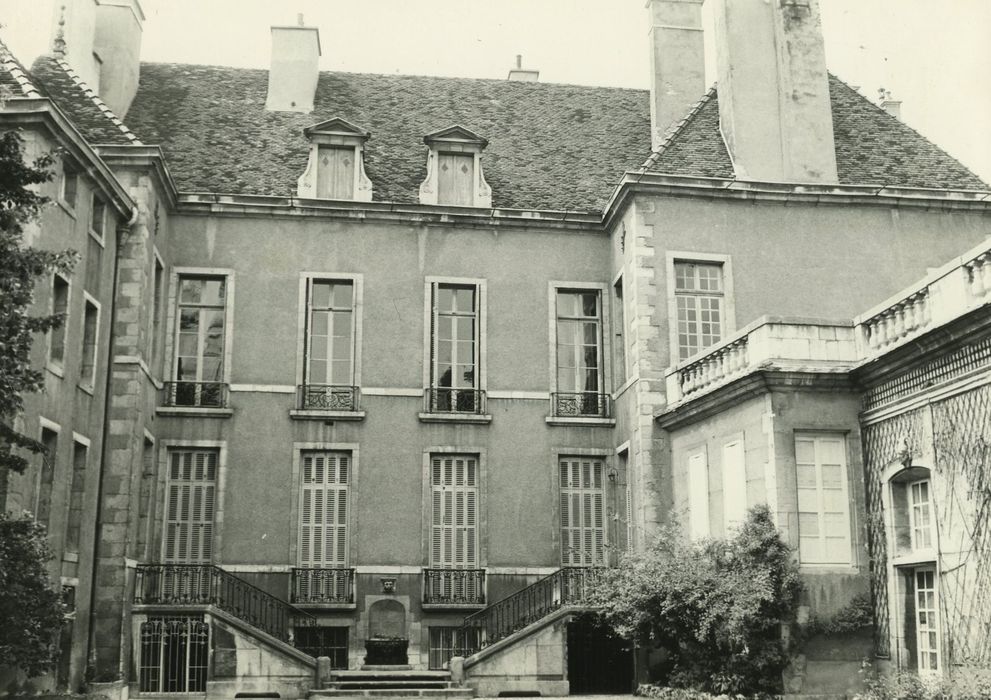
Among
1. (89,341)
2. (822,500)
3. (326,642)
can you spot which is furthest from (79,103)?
(822,500)

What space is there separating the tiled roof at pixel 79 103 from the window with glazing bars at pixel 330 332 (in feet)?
13.7

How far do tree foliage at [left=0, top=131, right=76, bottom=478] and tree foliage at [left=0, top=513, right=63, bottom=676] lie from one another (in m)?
0.74

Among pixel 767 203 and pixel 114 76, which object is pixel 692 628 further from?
pixel 114 76

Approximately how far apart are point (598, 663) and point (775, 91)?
34.8 ft

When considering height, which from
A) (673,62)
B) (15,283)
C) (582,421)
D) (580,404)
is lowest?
(15,283)

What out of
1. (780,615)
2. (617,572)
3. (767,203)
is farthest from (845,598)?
(767,203)

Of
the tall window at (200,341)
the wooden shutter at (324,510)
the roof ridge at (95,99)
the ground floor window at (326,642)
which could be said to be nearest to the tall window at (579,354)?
the wooden shutter at (324,510)

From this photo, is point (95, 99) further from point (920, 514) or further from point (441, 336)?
point (920, 514)

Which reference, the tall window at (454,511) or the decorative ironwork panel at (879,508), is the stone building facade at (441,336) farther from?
the decorative ironwork panel at (879,508)

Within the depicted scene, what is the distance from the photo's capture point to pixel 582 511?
848 inches

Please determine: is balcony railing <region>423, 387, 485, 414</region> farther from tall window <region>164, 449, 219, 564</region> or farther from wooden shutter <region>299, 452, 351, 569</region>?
tall window <region>164, 449, 219, 564</region>

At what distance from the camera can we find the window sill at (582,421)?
2162 centimetres

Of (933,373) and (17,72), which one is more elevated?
(17,72)

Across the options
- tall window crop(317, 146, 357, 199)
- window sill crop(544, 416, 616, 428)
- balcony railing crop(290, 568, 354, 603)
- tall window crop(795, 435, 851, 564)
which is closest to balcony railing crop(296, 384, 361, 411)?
balcony railing crop(290, 568, 354, 603)
